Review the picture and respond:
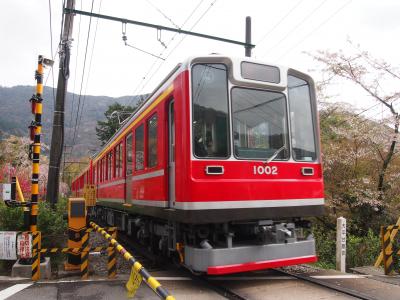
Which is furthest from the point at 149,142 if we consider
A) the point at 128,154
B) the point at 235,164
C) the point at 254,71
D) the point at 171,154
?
the point at 254,71

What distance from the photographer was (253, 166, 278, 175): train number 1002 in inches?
228

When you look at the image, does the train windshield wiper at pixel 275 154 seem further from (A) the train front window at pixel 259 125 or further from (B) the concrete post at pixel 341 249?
(B) the concrete post at pixel 341 249

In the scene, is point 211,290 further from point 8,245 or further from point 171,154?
point 8,245

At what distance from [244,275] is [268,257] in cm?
103

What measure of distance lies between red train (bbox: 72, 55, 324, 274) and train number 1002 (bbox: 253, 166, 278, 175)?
0.05ft

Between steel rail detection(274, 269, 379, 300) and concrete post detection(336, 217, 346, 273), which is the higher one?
concrete post detection(336, 217, 346, 273)

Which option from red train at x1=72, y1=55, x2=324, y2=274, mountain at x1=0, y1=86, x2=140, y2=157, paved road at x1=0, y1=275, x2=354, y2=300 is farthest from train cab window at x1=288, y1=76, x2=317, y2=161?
mountain at x1=0, y1=86, x2=140, y2=157

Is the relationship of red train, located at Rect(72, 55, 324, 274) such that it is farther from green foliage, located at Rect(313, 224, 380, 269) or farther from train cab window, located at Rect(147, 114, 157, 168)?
green foliage, located at Rect(313, 224, 380, 269)

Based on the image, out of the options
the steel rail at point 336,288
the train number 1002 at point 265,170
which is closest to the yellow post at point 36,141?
the train number 1002 at point 265,170

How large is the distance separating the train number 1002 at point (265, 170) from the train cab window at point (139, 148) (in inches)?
102

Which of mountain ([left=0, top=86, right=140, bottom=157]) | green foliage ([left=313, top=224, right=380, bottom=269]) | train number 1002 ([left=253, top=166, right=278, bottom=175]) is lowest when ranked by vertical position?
green foliage ([left=313, top=224, right=380, bottom=269])

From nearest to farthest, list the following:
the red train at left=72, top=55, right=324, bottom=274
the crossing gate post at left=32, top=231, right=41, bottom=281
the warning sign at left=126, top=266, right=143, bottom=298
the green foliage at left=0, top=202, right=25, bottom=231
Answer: the warning sign at left=126, top=266, right=143, bottom=298 < the red train at left=72, top=55, right=324, bottom=274 < the crossing gate post at left=32, top=231, right=41, bottom=281 < the green foliage at left=0, top=202, right=25, bottom=231

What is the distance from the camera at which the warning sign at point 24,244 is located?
20.7ft

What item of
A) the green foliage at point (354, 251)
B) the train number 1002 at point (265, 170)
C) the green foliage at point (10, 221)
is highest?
the train number 1002 at point (265, 170)
